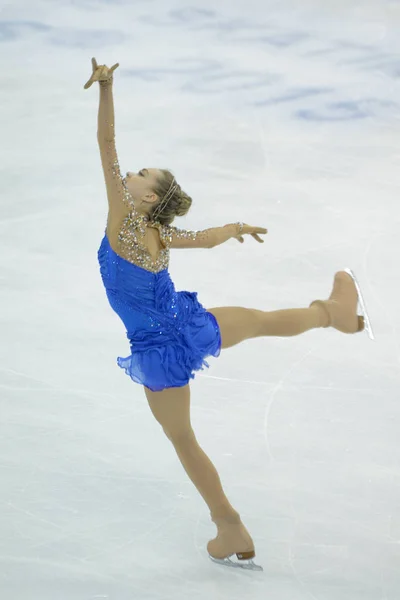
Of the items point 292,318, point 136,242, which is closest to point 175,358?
point 136,242

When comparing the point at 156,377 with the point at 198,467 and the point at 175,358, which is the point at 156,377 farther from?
the point at 198,467

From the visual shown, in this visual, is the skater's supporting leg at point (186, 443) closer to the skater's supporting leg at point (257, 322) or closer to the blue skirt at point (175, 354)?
the blue skirt at point (175, 354)

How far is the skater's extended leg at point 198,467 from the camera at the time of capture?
3.25 m

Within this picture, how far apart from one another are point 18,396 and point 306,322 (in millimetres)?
1283

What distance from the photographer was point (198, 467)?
10.7 feet

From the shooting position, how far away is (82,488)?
3.63 metres

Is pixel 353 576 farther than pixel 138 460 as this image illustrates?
No

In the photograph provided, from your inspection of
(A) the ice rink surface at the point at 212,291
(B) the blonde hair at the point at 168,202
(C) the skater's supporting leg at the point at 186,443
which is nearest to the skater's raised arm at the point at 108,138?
(B) the blonde hair at the point at 168,202

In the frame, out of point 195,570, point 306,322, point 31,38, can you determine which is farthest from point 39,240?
point 31,38

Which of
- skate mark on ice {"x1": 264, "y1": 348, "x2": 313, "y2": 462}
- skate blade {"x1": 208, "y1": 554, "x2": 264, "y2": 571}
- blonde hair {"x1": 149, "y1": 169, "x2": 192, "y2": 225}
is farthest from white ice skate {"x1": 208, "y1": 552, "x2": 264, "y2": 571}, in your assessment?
blonde hair {"x1": 149, "y1": 169, "x2": 192, "y2": 225}

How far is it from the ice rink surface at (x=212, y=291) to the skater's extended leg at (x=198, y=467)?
95 mm

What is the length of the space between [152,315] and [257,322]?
1.31 feet

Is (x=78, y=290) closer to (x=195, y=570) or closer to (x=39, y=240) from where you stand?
(x=39, y=240)

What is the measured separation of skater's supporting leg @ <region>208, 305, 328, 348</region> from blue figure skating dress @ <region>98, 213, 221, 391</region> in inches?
2.5
